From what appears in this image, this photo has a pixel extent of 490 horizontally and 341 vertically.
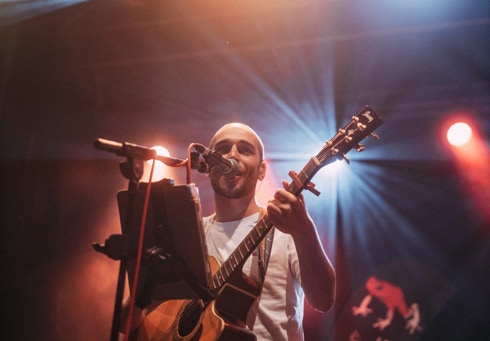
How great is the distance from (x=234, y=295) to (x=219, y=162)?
0.86m

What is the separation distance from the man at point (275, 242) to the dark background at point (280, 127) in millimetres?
2112

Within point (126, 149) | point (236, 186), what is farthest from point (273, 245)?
point (126, 149)

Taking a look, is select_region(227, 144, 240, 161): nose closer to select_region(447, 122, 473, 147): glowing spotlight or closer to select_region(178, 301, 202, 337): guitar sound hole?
select_region(178, 301, 202, 337): guitar sound hole

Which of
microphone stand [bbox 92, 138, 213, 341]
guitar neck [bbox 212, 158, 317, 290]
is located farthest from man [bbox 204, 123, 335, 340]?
microphone stand [bbox 92, 138, 213, 341]

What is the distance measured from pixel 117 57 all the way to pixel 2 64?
4.72ft

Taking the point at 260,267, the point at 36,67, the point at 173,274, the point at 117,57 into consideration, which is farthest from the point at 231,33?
the point at 173,274

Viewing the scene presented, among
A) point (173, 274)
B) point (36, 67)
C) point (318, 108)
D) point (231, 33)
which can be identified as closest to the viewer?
point (173, 274)

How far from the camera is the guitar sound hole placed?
2.32 meters

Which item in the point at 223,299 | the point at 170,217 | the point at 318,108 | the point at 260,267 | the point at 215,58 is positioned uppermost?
the point at 215,58

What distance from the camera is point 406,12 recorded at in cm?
436

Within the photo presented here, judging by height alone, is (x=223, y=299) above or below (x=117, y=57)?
below

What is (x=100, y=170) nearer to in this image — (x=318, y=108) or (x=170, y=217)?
(x=318, y=108)

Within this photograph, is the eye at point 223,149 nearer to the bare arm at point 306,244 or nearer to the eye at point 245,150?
the eye at point 245,150

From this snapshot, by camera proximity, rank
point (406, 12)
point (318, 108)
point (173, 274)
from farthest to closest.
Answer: point (318, 108) < point (406, 12) < point (173, 274)
